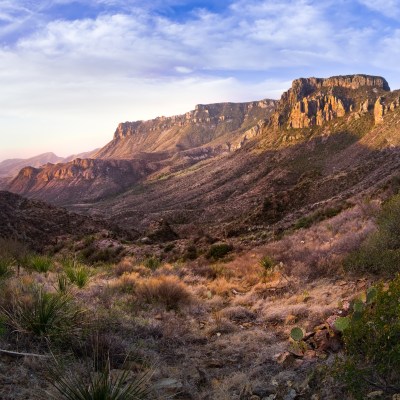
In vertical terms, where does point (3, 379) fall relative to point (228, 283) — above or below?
above

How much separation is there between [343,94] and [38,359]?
133 meters

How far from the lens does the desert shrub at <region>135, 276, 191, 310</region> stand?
9344 mm

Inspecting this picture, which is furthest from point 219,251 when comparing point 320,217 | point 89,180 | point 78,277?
point 89,180

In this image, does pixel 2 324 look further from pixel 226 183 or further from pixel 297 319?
pixel 226 183

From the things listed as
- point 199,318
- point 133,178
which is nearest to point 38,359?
point 199,318

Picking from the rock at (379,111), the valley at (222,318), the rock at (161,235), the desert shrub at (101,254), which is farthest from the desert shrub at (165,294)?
the rock at (379,111)

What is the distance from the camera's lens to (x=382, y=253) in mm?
8844

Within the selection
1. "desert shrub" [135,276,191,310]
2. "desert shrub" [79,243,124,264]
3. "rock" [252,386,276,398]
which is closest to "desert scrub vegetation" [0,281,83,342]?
"rock" [252,386,276,398]

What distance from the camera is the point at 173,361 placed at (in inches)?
241

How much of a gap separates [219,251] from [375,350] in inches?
654

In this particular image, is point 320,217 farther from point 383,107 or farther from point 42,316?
point 383,107

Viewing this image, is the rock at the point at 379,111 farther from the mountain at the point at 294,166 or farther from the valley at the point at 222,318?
the valley at the point at 222,318

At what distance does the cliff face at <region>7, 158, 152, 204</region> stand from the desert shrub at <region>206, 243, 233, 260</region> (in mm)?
144375

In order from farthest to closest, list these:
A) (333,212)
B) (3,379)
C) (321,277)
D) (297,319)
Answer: (333,212), (321,277), (297,319), (3,379)
